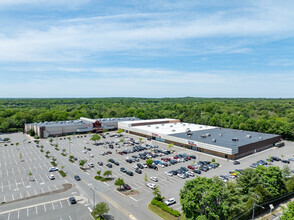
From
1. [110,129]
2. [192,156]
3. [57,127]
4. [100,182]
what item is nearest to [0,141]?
[57,127]

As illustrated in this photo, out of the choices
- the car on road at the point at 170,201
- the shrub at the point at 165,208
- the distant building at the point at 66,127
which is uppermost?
the distant building at the point at 66,127

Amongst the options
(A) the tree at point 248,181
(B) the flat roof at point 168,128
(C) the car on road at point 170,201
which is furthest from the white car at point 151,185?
(B) the flat roof at point 168,128

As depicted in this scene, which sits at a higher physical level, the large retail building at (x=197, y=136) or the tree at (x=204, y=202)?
the tree at (x=204, y=202)

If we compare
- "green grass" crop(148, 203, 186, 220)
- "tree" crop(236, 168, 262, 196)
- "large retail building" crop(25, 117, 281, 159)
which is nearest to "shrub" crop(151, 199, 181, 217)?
"green grass" crop(148, 203, 186, 220)

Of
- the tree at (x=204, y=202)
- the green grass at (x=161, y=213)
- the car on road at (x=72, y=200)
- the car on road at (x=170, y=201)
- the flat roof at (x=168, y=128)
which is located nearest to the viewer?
the tree at (x=204, y=202)

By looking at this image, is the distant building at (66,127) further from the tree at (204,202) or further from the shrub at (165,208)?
the tree at (204,202)

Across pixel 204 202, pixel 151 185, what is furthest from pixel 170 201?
pixel 204 202

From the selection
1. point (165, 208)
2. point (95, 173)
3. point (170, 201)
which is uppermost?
point (165, 208)

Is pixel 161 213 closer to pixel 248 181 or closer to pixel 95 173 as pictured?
pixel 248 181
